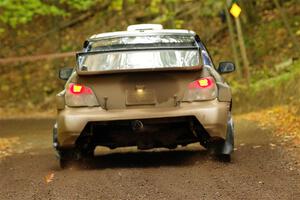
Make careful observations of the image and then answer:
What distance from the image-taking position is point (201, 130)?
834 cm

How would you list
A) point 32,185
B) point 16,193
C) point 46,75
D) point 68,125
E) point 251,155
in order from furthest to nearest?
point 46,75
point 251,155
point 68,125
point 32,185
point 16,193

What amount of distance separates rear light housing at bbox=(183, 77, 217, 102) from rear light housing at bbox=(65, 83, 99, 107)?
1.10 meters

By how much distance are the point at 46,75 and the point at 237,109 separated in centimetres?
1131

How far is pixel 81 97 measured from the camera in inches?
320

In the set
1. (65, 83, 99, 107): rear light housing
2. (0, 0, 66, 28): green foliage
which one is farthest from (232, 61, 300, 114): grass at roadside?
(65, 83, 99, 107): rear light housing

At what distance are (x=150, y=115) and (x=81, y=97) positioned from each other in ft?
2.81

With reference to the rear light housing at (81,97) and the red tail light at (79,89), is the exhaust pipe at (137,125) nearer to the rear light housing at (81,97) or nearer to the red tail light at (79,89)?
the rear light housing at (81,97)

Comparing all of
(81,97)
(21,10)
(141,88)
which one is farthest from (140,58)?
(21,10)

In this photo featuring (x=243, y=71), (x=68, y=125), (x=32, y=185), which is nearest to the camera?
(x=32, y=185)

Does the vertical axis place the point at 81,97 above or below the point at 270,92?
above

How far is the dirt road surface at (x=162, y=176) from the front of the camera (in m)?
6.70

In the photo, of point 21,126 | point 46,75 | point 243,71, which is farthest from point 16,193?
point 46,75

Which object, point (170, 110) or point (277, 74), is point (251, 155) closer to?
point (170, 110)

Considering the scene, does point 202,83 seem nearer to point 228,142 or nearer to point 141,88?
point 141,88
